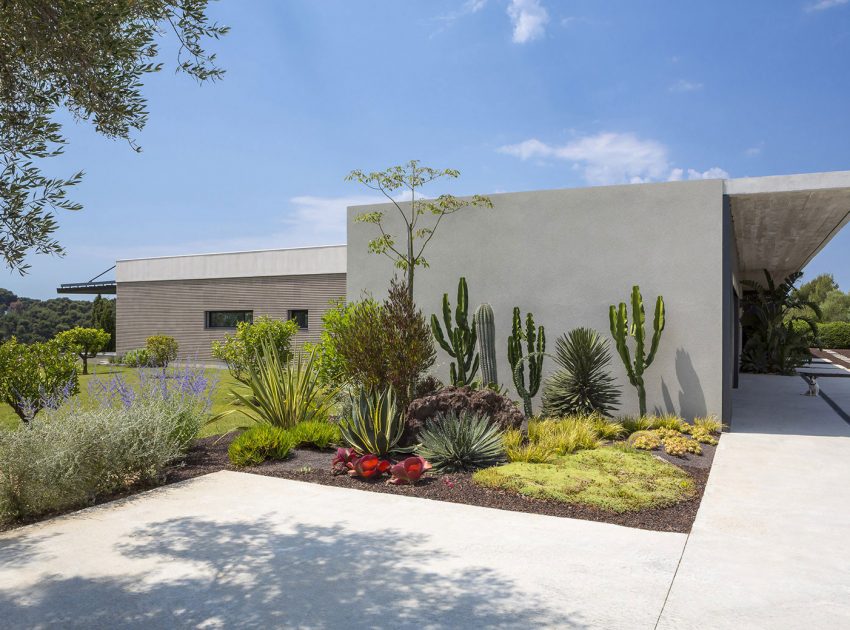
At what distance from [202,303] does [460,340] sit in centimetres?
1834

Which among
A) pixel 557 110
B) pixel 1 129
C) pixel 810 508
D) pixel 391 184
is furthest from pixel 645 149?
pixel 1 129

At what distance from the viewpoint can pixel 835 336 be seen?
3828 cm

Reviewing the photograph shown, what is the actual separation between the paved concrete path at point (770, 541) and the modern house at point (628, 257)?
1.45 meters

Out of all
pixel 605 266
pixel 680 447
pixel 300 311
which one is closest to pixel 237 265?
pixel 300 311

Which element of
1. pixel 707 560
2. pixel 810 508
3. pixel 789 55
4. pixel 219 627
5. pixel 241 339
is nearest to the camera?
pixel 219 627

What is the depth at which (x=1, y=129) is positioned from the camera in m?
4.25

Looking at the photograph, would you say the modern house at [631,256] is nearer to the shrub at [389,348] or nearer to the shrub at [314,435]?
the shrub at [389,348]

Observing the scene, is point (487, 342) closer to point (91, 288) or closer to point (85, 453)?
point (85, 453)

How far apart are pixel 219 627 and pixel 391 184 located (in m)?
8.76

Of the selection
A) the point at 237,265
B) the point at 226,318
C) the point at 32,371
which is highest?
the point at 237,265

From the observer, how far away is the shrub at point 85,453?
16.5 ft

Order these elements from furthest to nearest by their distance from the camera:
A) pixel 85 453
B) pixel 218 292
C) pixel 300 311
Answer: pixel 218 292 → pixel 300 311 → pixel 85 453

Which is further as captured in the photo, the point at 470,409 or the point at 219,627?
the point at 470,409

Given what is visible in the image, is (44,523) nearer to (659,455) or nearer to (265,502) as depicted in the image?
(265,502)
